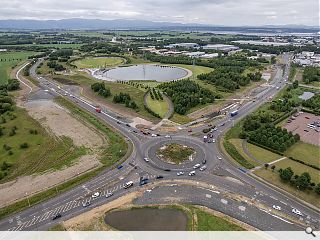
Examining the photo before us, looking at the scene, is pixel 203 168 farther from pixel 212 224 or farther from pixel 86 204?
pixel 86 204

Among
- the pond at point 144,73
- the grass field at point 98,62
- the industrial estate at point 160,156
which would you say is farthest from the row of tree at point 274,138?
the grass field at point 98,62

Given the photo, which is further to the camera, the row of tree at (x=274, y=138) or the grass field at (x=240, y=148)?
the row of tree at (x=274, y=138)

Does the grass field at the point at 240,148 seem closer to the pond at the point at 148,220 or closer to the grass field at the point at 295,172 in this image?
the grass field at the point at 295,172

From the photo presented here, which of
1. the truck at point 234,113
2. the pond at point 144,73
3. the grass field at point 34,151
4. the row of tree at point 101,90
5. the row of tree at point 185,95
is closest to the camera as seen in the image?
the grass field at point 34,151

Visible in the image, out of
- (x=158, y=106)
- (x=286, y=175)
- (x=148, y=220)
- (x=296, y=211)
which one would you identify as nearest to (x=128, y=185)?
(x=148, y=220)

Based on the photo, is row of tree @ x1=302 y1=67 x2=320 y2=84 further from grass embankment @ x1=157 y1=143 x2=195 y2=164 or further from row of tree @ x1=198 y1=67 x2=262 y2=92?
grass embankment @ x1=157 y1=143 x2=195 y2=164

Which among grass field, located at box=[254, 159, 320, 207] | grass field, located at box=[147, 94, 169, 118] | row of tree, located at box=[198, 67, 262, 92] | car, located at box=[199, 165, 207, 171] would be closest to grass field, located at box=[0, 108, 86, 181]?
car, located at box=[199, 165, 207, 171]

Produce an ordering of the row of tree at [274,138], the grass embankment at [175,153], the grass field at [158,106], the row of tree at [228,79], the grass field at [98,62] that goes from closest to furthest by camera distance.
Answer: the grass embankment at [175,153] < the row of tree at [274,138] < the grass field at [158,106] < the row of tree at [228,79] < the grass field at [98,62]
